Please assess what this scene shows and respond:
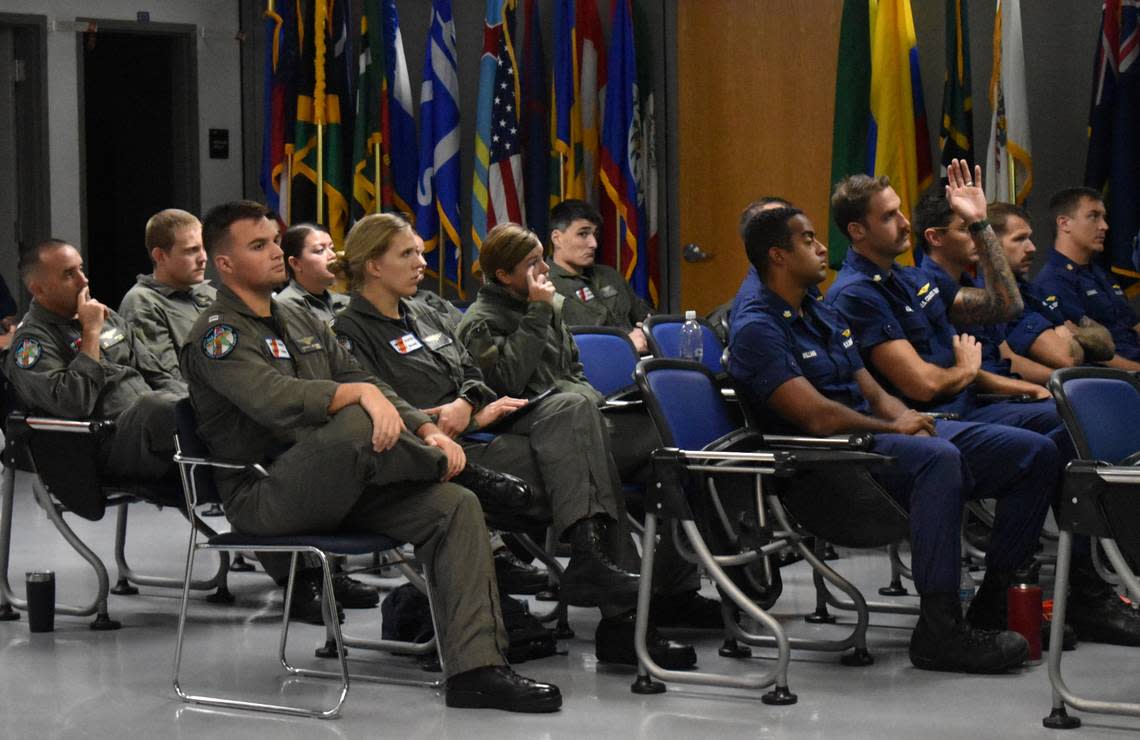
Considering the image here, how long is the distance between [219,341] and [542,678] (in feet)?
3.82

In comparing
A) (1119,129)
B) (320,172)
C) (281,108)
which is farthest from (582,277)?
(281,108)

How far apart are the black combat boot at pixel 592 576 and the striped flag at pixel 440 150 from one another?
461 cm

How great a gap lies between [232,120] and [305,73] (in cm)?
136

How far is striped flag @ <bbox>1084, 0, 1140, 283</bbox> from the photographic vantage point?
6.38m

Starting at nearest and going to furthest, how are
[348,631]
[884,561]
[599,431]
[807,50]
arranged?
1. [599,431]
2. [348,631]
3. [884,561]
4. [807,50]

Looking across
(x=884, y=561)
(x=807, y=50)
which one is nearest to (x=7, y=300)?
(x=807, y=50)

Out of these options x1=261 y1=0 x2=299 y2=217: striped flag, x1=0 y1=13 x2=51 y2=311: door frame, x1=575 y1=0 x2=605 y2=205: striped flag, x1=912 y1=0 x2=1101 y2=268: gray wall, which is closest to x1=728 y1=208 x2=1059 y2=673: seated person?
x1=912 y1=0 x2=1101 y2=268: gray wall

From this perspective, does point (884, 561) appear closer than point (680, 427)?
No

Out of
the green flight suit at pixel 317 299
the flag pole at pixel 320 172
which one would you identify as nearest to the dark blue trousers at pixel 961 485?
the green flight suit at pixel 317 299

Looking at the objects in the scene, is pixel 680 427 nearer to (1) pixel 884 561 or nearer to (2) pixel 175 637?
(2) pixel 175 637

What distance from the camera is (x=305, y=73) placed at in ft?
28.5

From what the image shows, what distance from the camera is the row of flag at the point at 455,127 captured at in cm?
820

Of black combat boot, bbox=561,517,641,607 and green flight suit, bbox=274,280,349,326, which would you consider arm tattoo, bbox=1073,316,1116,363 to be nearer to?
black combat boot, bbox=561,517,641,607

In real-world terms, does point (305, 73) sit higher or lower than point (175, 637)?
higher
